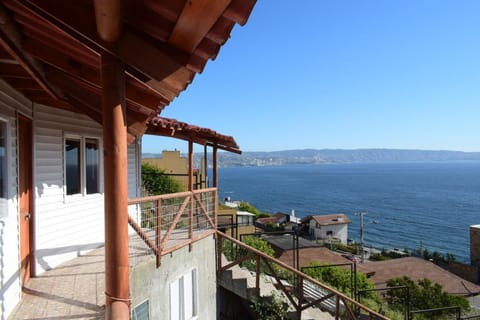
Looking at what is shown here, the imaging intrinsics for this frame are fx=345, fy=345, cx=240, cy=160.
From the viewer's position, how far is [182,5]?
1.55 meters

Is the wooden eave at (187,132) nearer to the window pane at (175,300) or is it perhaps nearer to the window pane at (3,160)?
the window pane at (3,160)

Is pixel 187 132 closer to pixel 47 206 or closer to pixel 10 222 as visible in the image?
pixel 47 206

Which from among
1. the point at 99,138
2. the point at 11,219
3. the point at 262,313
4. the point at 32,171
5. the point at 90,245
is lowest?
the point at 262,313

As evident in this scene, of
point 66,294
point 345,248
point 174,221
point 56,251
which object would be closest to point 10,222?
point 66,294

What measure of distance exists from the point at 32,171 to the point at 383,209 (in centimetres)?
9342

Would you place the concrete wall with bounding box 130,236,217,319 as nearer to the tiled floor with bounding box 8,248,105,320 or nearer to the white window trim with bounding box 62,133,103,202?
the tiled floor with bounding box 8,248,105,320

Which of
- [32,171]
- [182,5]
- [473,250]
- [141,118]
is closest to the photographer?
[182,5]

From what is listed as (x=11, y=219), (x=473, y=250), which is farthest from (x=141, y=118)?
(x=473, y=250)

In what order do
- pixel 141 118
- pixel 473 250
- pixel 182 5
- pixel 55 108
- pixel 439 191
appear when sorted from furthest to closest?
pixel 439 191 < pixel 473 250 < pixel 55 108 < pixel 141 118 < pixel 182 5

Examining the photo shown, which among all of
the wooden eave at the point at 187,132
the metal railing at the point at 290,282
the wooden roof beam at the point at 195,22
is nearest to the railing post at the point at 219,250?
the metal railing at the point at 290,282

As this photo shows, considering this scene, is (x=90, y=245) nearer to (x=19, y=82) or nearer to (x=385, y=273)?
(x=19, y=82)

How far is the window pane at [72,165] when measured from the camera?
252 inches

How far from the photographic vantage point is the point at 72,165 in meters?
6.52

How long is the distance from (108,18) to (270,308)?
296 inches
